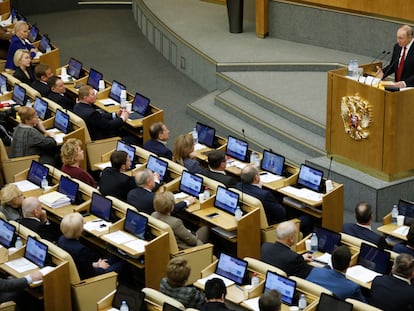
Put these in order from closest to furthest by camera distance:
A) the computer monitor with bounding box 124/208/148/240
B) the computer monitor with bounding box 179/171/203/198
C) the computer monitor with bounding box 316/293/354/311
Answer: the computer monitor with bounding box 316/293/354/311, the computer monitor with bounding box 124/208/148/240, the computer monitor with bounding box 179/171/203/198

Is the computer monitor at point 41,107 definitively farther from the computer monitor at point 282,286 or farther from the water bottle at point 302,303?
the water bottle at point 302,303

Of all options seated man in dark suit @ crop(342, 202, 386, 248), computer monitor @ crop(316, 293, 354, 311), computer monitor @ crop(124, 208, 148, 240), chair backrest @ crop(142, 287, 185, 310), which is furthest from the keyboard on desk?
chair backrest @ crop(142, 287, 185, 310)

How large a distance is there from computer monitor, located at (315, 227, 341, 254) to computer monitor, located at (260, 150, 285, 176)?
1.80 m

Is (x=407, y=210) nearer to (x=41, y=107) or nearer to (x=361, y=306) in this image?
(x=361, y=306)

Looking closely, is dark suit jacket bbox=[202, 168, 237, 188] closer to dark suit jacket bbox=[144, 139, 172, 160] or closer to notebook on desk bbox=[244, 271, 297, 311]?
dark suit jacket bbox=[144, 139, 172, 160]

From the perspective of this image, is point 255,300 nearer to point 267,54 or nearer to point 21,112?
point 21,112

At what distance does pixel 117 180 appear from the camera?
9.59m

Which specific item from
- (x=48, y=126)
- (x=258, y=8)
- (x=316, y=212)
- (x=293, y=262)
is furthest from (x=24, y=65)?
(x=293, y=262)

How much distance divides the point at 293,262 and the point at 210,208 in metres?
1.66

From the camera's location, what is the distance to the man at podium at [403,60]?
34.5ft

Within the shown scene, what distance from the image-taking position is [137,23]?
61.1 feet

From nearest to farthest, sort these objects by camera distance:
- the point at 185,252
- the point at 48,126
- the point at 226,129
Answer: the point at 185,252, the point at 48,126, the point at 226,129

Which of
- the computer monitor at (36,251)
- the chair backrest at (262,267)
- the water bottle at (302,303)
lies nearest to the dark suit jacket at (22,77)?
the computer monitor at (36,251)

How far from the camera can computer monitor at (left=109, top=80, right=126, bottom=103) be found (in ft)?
40.9
